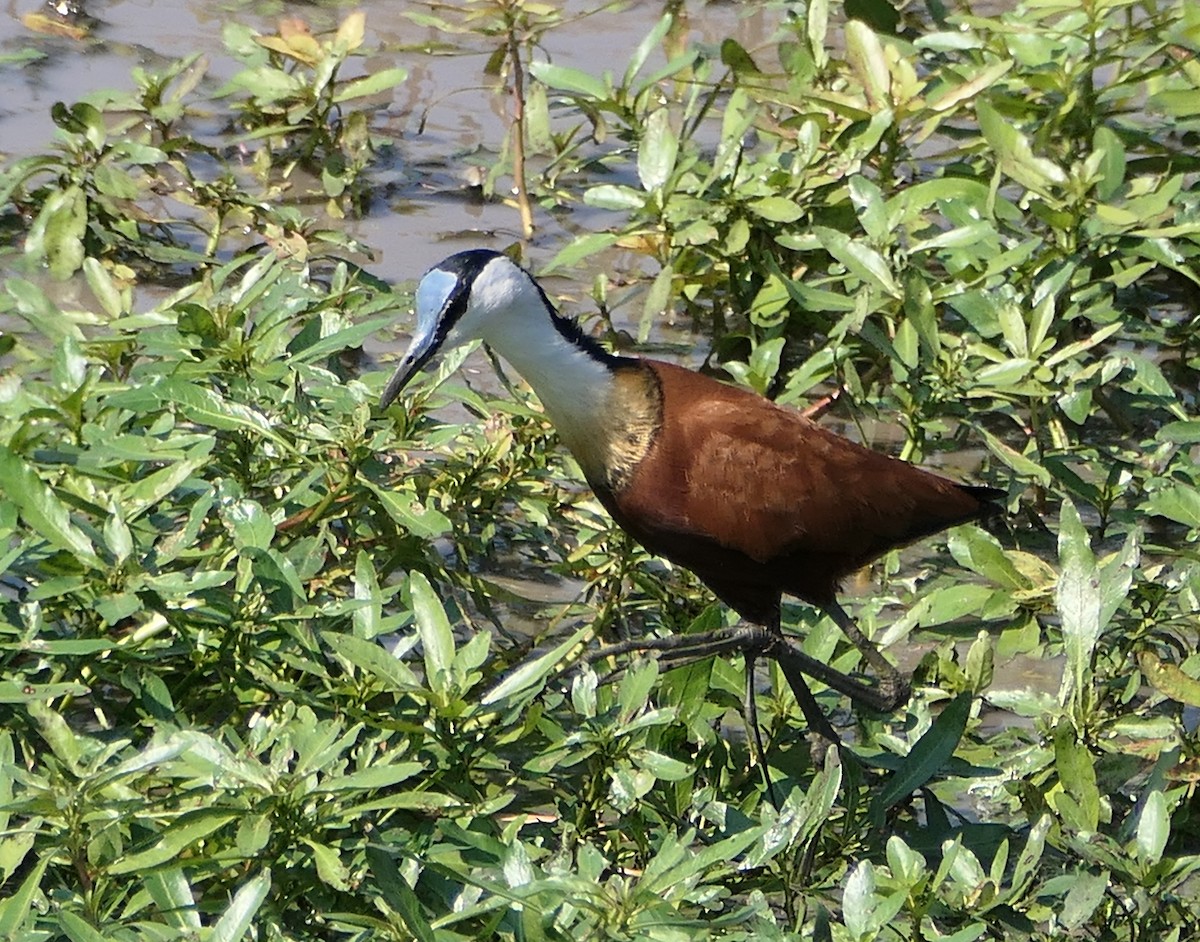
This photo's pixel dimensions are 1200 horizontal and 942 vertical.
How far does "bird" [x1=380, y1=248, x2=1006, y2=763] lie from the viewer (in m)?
3.43

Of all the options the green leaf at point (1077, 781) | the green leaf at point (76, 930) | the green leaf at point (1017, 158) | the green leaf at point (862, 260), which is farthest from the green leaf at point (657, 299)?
the green leaf at point (76, 930)

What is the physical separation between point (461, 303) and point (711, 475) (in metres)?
0.58

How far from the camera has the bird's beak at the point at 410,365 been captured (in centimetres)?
329

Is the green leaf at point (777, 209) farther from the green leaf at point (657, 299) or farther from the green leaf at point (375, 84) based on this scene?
the green leaf at point (375, 84)

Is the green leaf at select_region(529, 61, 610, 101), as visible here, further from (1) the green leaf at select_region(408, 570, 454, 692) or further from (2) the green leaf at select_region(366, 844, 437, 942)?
(2) the green leaf at select_region(366, 844, 437, 942)

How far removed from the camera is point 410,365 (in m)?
3.30

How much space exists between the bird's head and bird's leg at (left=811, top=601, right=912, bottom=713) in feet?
2.87

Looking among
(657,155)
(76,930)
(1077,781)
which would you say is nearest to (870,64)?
(657,155)

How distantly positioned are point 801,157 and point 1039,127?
2.08 feet

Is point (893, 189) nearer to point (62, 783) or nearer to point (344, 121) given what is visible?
point (344, 121)

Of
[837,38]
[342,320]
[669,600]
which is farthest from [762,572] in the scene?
[837,38]

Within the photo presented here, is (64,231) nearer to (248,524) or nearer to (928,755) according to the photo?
(248,524)

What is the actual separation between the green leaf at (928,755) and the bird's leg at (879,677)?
8.9 inches

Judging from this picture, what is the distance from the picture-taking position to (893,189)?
15.8 ft
